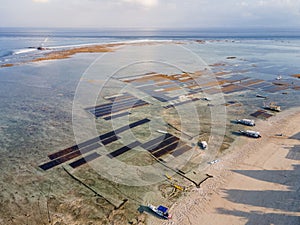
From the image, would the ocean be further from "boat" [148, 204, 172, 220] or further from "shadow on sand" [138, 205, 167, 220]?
"boat" [148, 204, 172, 220]

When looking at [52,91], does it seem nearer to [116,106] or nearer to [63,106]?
[63,106]

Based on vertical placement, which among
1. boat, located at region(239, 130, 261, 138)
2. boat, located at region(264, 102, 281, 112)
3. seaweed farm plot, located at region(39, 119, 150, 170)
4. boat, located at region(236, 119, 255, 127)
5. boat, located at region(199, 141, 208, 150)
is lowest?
seaweed farm plot, located at region(39, 119, 150, 170)

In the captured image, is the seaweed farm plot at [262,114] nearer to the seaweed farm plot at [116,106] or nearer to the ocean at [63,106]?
the ocean at [63,106]

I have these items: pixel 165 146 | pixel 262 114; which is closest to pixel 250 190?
pixel 165 146

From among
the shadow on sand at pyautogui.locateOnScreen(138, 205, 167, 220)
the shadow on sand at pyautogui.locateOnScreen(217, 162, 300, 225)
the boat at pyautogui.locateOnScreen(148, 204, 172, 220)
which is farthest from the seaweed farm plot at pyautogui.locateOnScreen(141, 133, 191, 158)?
the boat at pyautogui.locateOnScreen(148, 204, 172, 220)

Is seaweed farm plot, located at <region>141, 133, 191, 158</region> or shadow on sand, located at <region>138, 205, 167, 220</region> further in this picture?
seaweed farm plot, located at <region>141, 133, 191, 158</region>

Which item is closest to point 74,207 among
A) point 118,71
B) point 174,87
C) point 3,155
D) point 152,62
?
point 3,155

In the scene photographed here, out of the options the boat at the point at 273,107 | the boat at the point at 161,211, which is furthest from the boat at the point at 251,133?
the boat at the point at 161,211
